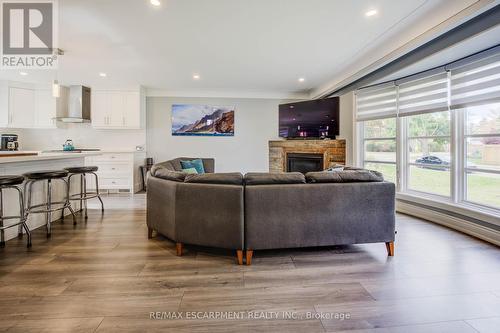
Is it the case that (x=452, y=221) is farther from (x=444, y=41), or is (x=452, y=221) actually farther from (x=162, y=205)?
(x=162, y=205)

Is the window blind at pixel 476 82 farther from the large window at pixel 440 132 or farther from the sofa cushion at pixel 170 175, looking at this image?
the sofa cushion at pixel 170 175

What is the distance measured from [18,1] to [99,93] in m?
3.55

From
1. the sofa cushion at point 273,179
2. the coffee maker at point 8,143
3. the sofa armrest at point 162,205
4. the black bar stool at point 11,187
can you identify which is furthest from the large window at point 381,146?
the coffee maker at point 8,143

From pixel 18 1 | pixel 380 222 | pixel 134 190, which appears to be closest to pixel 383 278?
pixel 380 222

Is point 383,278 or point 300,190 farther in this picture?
point 300,190

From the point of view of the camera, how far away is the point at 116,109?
6031 millimetres

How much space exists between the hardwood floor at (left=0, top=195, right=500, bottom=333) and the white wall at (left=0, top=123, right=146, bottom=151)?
370 cm

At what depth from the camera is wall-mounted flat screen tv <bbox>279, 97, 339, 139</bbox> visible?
17.6 feet

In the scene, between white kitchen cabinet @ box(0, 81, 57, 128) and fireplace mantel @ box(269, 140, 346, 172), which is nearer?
fireplace mantel @ box(269, 140, 346, 172)

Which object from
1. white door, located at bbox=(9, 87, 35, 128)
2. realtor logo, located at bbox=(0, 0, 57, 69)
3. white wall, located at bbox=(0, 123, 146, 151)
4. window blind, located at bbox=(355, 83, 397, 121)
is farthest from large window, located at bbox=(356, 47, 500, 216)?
white door, located at bbox=(9, 87, 35, 128)

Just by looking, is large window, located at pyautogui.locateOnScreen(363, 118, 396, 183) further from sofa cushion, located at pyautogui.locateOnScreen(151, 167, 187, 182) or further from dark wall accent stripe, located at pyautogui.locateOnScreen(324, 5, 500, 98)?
sofa cushion, located at pyautogui.locateOnScreen(151, 167, 187, 182)

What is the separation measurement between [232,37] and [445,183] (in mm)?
3732

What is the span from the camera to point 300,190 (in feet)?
7.91

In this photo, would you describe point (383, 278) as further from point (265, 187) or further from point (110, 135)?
point (110, 135)
